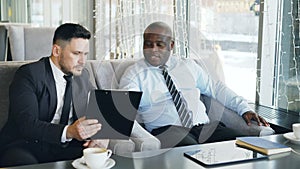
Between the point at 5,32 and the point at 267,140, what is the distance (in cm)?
315

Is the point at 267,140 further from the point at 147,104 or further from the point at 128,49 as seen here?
the point at 128,49

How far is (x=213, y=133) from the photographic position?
244 cm

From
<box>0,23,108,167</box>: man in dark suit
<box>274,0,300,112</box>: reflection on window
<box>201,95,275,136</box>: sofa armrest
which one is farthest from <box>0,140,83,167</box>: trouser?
<box>274,0,300,112</box>: reflection on window

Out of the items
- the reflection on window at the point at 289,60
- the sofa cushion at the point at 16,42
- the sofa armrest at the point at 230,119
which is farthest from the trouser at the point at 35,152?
the sofa cushion at the point at 16,42

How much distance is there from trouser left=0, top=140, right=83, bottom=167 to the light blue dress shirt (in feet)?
1.59

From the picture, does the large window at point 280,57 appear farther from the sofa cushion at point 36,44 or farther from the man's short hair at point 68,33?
the sofa cushion at point 36,44

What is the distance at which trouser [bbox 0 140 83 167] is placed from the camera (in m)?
1.83

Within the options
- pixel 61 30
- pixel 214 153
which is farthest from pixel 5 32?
pixel 214 153

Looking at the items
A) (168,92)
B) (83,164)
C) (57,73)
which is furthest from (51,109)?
(168,92)

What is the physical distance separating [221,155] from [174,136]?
575 millimetres

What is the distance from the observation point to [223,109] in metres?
2.54

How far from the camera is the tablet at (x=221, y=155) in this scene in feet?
5.10

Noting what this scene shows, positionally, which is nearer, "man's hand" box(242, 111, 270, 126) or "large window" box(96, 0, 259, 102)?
"man's hand" box(242, 111, 270, 126)

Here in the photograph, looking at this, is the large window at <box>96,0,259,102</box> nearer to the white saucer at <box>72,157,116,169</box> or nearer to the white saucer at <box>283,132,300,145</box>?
the white saucer at <box>283,132,300,145</box>
